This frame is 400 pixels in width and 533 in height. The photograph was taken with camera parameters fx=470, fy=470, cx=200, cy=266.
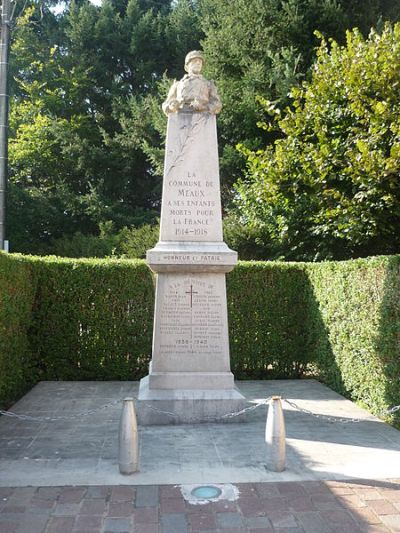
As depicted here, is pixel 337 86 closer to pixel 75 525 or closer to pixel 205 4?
pixel 75 525

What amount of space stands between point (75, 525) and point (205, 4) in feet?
67.4

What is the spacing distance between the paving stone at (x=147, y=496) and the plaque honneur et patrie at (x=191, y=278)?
1.84m

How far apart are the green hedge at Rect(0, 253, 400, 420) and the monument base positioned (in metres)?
2.74

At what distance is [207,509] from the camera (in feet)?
12.8

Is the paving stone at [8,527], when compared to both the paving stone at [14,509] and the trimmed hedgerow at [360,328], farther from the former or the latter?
the trimmed hedgerow at [360,328]

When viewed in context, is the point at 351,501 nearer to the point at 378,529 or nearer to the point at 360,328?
the point at 378,529

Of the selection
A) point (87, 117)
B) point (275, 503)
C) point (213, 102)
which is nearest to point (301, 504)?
point (275, 503)

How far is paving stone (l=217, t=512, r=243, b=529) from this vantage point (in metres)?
3.66

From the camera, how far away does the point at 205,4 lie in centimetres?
1956

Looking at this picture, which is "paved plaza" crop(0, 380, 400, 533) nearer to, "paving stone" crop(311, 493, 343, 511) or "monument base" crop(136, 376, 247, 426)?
"paving stone" crop(311, 493, 343, 511)

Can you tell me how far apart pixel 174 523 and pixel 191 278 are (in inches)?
140

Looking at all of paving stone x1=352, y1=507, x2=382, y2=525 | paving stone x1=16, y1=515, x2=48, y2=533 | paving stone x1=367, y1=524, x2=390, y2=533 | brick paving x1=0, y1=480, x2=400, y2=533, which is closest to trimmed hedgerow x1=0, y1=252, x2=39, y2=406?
brick paving x1=0, y1=480, x2=400, y2=533

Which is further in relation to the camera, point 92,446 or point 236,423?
point 236,423

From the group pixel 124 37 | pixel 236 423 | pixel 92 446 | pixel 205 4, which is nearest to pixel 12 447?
pixel 92 446
